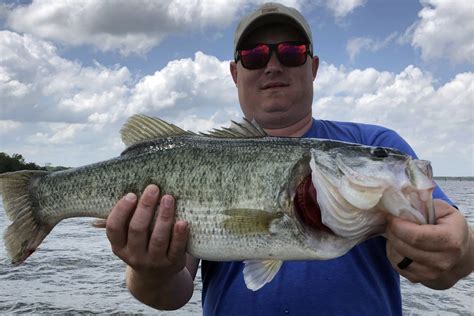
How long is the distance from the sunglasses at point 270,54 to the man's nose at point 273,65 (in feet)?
0.08

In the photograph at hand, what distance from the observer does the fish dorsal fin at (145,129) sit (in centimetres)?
362

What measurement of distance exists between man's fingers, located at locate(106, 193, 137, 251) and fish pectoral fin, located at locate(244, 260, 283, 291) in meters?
0.90

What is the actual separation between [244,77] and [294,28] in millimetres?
757

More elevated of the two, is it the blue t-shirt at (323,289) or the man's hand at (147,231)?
the man's hand at (147,231)

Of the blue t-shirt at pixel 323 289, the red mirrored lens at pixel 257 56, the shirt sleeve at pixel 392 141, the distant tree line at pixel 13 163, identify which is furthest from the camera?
the distant tree line at pixel 13 163

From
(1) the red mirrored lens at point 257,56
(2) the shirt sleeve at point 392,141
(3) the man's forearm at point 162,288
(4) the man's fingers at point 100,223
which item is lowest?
(3) the man's forearm at point 162,288

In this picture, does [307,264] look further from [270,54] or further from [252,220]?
[270,54]

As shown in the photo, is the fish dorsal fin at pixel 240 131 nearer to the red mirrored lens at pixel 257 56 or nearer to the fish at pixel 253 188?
the fish at pixel 253 188

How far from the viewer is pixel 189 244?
130 inches

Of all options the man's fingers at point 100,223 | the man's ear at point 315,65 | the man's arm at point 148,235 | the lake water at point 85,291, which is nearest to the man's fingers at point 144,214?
the man's arm at point 148,235

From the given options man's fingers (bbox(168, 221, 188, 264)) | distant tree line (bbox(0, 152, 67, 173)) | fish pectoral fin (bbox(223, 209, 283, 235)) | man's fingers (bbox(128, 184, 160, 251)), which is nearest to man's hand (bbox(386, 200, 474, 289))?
fish pectoral fin (bbox(223, 209, 283, 235))

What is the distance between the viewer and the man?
8.77 feet

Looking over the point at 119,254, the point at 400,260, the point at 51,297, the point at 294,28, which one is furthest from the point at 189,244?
the point at 51,297

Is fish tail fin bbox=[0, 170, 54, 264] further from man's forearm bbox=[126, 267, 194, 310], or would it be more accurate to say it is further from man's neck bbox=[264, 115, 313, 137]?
man's neck bbox=[264, 115, 313, 137]
